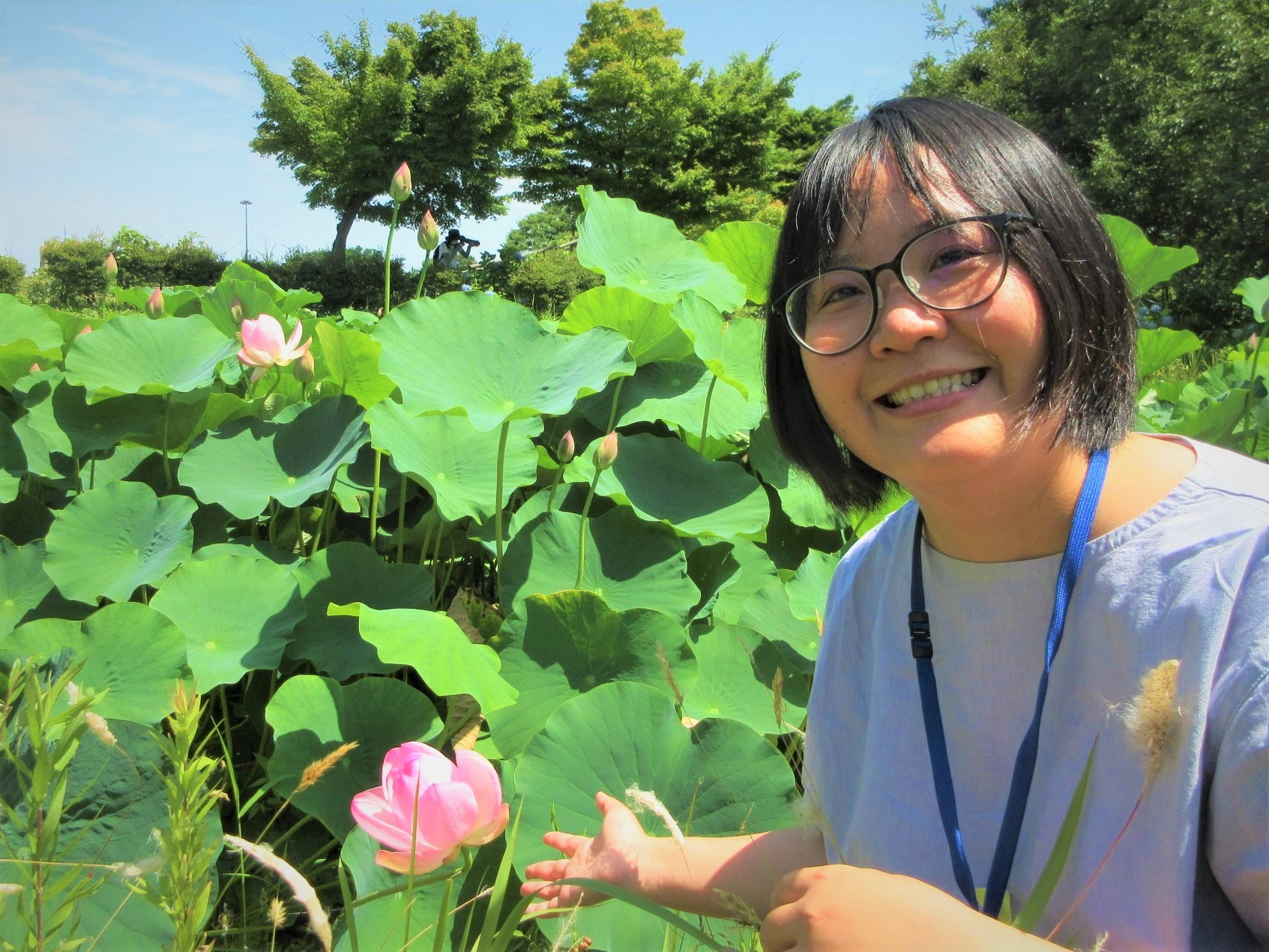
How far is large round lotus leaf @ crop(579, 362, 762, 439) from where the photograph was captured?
2191 mm

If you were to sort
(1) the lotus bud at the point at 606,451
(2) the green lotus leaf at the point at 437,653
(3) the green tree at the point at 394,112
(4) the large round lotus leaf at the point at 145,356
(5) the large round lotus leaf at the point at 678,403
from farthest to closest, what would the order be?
(3) the green tree at the point at 394,112 → (5) the large round lotus leaf at the point at 678,403 → (4) the large round lotus leaf at the point at 145,356 → (1) the lotus bud at the point at 606,451 → (2) the green lotus leaf at the point at 437,653

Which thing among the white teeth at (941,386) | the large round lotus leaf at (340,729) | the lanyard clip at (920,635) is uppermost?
the white teeth at (941,386)

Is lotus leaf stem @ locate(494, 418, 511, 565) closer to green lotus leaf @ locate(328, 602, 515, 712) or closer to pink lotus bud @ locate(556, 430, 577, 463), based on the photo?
pink lotus bud @ locate(556, 430, 577, 463)

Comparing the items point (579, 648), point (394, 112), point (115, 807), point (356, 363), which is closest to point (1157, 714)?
point (579, 648)

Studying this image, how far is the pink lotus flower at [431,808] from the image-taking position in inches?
37.7

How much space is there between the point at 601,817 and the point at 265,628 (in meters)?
0.76

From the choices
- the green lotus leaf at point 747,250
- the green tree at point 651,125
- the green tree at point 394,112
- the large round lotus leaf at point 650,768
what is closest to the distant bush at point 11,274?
the green tree at point 394,112

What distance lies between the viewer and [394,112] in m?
20.2

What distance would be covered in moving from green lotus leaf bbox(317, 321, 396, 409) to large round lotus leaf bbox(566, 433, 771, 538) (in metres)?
0.46

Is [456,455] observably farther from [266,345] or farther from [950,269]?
[950,269]

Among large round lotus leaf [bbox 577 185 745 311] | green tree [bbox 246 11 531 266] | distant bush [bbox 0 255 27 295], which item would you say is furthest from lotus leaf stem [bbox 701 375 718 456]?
green tree [bbox 246 11 531 266]

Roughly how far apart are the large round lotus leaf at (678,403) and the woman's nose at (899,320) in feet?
3.98

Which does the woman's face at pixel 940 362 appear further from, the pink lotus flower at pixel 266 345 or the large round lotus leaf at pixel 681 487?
the pink lotus flower at pixel 266 345

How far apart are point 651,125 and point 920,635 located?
72.2ft
